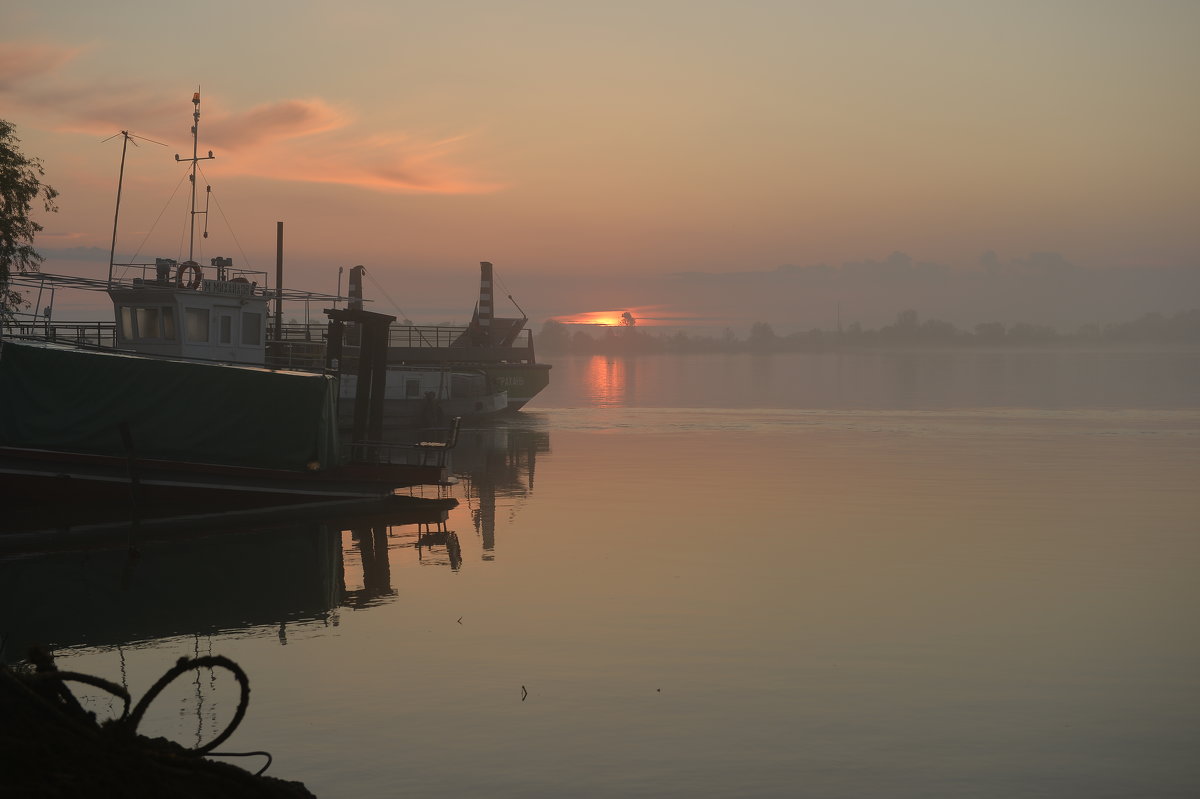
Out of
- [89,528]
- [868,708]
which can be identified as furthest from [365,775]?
[89,528]

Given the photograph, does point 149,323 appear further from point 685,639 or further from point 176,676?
point 176,676

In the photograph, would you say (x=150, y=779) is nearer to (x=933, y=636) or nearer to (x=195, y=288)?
(x=933, y=636)

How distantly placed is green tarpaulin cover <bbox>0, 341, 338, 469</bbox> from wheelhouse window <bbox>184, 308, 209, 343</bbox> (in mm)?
10579

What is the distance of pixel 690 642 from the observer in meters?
15.4

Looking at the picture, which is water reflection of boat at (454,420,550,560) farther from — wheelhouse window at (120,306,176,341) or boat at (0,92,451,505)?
wheelhouse window at (120,306,176,341)

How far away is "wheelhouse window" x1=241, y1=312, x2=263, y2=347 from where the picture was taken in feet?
129

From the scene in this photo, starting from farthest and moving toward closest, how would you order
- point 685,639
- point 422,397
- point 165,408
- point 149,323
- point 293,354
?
point 422,397 < point 293,354 < point 149,323 < point 165,408 < point 685,639

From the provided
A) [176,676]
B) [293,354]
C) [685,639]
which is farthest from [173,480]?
[293,354]

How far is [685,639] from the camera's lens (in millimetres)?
15555

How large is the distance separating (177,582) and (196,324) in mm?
20483

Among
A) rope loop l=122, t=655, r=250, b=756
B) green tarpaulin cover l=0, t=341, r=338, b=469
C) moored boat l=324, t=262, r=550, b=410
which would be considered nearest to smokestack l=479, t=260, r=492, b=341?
moored boat l=324, t=262, r=550, b=410

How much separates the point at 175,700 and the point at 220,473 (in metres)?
15.3

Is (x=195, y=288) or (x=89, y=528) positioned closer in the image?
(x=89, y=528)

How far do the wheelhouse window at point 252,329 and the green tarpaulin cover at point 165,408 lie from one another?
11648 mm
